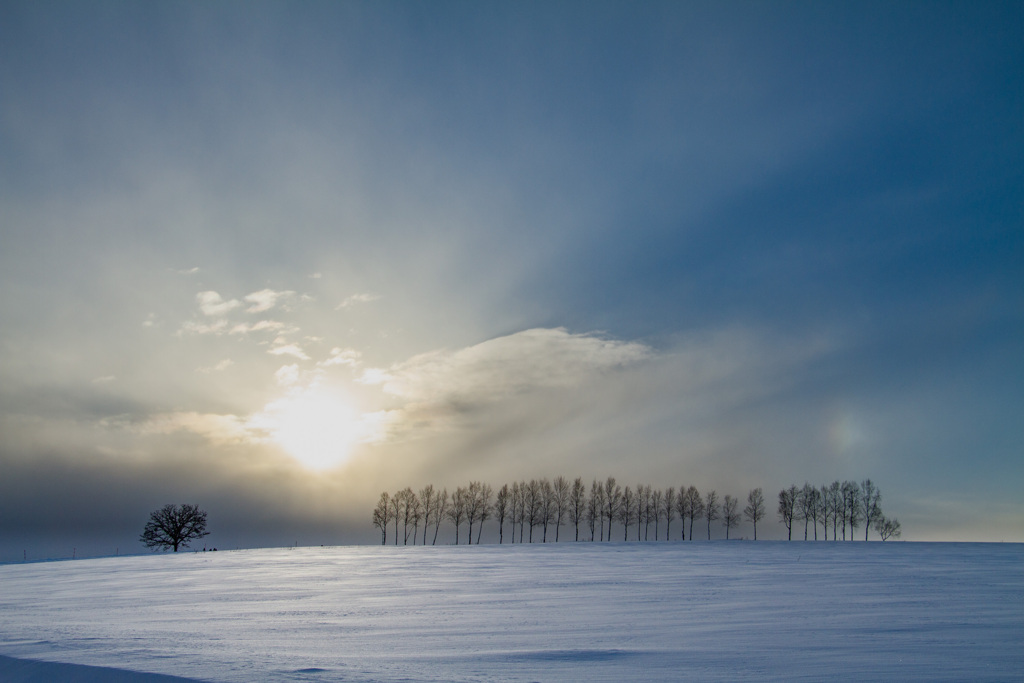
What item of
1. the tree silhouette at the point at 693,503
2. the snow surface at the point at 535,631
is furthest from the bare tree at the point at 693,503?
the snow surface at the point at 535,631

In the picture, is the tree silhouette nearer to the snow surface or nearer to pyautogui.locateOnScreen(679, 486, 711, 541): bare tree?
pyautogui.locateOnScreen(679, 486, 711, 541): bare tree

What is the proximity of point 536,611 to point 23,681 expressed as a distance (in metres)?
10.2

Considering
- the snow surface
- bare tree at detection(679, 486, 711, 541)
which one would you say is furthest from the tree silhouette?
the snow surface

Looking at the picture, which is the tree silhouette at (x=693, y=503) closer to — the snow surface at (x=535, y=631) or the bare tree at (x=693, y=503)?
the bare tree at (x=693, y=503)

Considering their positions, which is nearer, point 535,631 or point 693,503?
point 535,631

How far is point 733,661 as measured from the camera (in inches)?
330

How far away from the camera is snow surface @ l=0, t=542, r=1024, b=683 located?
308 inches

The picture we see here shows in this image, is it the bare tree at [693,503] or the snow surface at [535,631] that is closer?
the snow surface at [535,631]

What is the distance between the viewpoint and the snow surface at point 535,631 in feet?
25.7

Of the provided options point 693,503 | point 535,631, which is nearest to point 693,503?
point 693,503

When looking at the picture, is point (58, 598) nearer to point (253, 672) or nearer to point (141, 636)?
point (141, 636)

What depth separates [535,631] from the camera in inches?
450

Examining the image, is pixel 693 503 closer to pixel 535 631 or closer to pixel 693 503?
pixel 693 503

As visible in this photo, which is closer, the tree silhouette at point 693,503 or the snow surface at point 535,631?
the snow surface at point 535,631
